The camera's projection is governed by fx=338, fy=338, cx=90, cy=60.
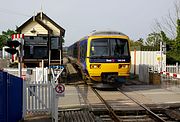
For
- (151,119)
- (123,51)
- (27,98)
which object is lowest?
(151,119)

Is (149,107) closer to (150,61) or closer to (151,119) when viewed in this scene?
(151,119)

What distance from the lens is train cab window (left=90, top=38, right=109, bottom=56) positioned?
1808cm

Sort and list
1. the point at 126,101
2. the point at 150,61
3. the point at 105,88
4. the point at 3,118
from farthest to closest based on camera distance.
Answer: the point at 150,61, the point at 105,88, the point at 126,101, the point at 3,118

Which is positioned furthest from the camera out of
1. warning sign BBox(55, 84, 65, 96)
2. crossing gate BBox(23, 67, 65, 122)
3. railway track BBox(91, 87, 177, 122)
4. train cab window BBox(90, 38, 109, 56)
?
train cab window BBox(90, 38, 109, 56)

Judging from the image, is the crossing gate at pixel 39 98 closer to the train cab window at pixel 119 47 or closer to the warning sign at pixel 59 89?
the warning sign at pixel 59 89

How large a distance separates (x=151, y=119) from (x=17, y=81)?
4.39m

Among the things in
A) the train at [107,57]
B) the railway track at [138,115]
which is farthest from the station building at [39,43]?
the railway track at [138,115]

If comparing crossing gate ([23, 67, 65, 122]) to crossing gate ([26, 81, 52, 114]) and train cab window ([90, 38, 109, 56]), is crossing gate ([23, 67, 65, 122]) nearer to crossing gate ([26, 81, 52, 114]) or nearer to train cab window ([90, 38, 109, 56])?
crossing gate ([26, 81, 52, 114])

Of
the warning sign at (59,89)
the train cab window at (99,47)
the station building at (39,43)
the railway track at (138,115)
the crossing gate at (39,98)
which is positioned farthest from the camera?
the station building at (39,43)

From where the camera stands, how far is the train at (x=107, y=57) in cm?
1789

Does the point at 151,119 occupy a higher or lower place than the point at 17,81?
lower

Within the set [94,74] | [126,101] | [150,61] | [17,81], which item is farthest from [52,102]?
[150,61]

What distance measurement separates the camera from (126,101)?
1416 cm

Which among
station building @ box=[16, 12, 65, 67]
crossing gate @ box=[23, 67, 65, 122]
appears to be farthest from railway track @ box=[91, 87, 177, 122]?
station building @ box=[16, 12, 65, 67]
